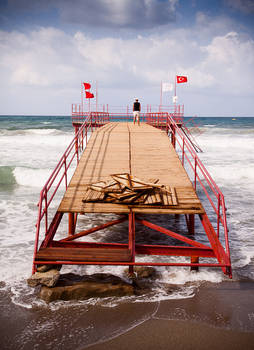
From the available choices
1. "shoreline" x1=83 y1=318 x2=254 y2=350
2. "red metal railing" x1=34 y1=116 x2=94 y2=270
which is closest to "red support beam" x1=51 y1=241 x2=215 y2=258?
"red metal railing" x1=34 y1=116 x2=94 y2=270

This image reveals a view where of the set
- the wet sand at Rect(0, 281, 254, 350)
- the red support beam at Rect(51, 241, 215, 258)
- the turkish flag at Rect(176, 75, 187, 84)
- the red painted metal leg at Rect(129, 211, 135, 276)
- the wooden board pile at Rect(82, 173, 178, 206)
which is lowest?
the wet sand at Rect(0, 281, 254, 350)

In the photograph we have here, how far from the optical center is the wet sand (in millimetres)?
4645

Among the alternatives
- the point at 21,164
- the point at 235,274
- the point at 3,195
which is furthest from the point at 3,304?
the point at 21,164

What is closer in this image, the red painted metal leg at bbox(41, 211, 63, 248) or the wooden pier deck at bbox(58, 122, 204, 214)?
the red painted metal leg at bbox(41, 211, 63, 248)

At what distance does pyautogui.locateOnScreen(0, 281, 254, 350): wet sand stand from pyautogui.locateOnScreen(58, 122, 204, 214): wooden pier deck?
215 cm

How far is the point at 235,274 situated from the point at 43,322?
15.0 ft

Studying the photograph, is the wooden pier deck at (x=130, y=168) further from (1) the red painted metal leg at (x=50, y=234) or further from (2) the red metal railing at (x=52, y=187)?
(2) the red metal railing at (x=52, y=187)

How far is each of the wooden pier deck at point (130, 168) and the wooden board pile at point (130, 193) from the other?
0.14 meters

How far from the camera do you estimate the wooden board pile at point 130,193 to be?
23.7 ft

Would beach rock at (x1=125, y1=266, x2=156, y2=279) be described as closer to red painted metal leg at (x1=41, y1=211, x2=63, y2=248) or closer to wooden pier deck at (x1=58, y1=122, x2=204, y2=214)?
wooden pier deck at (x1=58, y1=122, x2=204, y2=214)

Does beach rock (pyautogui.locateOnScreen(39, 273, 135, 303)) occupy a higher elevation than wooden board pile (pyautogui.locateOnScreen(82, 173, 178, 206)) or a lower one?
lower

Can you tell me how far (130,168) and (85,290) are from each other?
4.85 metres

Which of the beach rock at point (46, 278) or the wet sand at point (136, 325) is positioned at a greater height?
the beach rock at point (46, 278)

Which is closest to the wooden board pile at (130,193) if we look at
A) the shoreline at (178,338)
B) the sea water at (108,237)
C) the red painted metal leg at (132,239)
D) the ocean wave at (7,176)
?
the red painted metal leg at (132,239)
